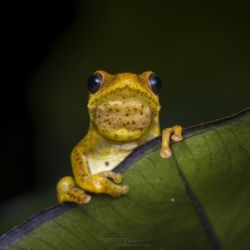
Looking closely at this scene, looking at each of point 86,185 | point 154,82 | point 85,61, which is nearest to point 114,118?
point 154,82

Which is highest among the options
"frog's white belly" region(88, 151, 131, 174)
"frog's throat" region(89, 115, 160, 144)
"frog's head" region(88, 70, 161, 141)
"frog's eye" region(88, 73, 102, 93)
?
"frog's eye" region(88, 73, 102, 93)

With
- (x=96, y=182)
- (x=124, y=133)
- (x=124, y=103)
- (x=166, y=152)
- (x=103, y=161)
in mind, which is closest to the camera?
(x=166, y=152)

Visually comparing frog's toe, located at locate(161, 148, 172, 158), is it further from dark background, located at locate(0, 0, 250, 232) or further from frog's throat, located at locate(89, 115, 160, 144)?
dark background, located at locate(0, 0, 250, 232)

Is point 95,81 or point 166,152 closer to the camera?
point 166,152

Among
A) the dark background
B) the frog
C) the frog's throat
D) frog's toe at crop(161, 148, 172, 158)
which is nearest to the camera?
frog's toe at crop(161, 148, 172, 158)

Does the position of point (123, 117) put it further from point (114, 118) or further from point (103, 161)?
point (103, 161)

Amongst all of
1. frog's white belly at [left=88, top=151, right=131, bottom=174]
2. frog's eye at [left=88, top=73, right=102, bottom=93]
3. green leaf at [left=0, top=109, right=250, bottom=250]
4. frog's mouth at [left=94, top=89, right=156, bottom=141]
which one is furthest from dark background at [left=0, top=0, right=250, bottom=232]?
green leaf at [left=0, top=109, right=250, bottom=250]

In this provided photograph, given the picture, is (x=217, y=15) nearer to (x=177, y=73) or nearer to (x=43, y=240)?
(x=177, y=73)
